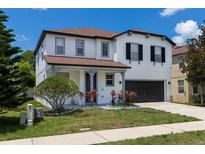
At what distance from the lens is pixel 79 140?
7504 mm

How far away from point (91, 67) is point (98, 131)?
878 centimetres

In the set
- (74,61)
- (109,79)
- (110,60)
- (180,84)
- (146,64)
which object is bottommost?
(180,84)

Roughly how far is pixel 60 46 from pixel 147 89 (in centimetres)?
859

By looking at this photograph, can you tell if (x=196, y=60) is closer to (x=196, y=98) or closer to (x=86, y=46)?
(x=196, y=98)

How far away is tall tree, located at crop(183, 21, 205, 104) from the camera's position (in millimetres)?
19266

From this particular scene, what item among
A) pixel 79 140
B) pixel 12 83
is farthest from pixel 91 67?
pixel 79 140

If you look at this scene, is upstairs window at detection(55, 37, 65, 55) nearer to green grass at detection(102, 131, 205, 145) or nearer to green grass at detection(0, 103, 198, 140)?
green grass at detection(0, 103, 198, 140)

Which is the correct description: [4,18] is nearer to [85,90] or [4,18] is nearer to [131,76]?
[85,90]

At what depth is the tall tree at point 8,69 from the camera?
402 inches

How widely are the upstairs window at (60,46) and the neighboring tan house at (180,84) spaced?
37.6 ft

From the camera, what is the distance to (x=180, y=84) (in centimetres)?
2462

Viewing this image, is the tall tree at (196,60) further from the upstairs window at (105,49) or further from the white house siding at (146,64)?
the upstairs window at (105,49)

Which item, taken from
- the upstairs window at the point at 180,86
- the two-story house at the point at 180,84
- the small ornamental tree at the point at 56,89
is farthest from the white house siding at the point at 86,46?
the upstairs window at the point at 180,86

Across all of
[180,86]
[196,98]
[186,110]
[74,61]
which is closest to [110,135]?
[186,110]
